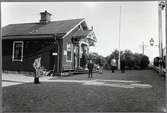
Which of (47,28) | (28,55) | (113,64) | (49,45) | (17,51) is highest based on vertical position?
(47,28)

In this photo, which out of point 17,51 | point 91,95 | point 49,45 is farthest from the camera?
point 49,45

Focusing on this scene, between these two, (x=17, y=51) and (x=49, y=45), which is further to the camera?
(x=49, y=45)

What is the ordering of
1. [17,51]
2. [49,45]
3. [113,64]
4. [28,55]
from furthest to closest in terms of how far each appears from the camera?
[49,45] → [17,51] → [28,55] → [113,64]

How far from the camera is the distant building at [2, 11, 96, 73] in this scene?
5254 mm

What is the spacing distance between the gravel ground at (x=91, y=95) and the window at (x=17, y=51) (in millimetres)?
1280

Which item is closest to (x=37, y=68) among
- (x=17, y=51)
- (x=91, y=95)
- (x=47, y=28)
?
(x=17, y=51)

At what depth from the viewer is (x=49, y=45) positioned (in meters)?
5.96

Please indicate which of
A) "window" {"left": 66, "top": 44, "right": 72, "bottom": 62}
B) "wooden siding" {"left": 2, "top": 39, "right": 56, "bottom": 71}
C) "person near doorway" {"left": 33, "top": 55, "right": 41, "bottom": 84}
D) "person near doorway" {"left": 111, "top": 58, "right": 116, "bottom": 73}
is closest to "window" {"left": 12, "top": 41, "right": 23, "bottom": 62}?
"wooden siding" {"left": 2, "top": 39, "right": 56, "bottom": 71}

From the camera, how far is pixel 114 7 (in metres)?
4.06

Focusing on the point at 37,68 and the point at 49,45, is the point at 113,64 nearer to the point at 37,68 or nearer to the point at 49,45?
the point at 37,68

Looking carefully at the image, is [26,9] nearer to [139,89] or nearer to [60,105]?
[60,105]

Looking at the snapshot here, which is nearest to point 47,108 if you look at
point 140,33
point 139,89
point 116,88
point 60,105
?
point 60,105

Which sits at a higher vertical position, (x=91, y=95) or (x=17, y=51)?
(x=17, y=51)

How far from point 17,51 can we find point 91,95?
296cm
